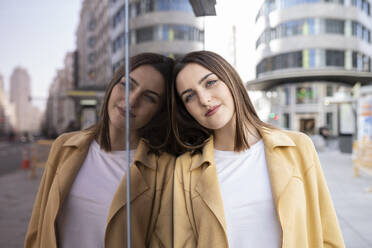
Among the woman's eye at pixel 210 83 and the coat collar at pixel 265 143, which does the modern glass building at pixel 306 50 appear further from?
the woman's eye at pixel 210 83

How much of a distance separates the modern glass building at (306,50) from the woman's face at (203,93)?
159 millimetres

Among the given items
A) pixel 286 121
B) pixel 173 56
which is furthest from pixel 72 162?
pixel 286 121

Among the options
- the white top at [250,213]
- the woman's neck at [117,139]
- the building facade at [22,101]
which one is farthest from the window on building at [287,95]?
the building facade at [22,101]

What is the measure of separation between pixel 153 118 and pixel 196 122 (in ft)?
0.60

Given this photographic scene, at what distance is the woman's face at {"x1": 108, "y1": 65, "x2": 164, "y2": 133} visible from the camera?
0.77 meters

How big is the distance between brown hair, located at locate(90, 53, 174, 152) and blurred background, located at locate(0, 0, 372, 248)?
0.08 ft

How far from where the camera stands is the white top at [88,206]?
0.74m

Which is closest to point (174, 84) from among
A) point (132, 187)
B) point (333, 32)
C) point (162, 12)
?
point (162, 12)

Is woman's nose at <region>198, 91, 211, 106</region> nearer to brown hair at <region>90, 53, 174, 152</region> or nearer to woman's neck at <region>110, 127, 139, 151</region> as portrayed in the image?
brown hair at <region>90, 53, 174, 152</region>

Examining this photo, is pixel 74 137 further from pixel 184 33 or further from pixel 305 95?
pixel 305 95

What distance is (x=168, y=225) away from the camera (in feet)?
3.00

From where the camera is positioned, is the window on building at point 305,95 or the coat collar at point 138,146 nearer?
the coat collar at point 138,146

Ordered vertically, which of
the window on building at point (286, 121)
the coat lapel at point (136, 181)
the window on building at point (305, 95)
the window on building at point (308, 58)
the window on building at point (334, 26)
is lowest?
the coat lapel at point (136, 181)

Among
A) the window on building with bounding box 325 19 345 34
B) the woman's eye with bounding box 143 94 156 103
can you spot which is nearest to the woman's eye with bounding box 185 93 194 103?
the woman's eye with bounding box 143 94 156 103
